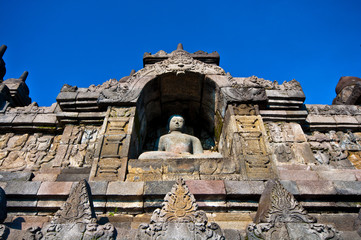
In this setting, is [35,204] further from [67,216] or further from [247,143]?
[247,143]

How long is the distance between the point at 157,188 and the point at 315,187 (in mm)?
2946

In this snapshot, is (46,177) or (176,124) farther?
(176,124)

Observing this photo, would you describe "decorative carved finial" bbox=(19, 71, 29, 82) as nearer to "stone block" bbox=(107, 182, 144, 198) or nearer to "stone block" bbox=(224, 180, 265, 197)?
"stone block" bbox=(107, 182, 144, 198)

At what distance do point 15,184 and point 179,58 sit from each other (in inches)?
228

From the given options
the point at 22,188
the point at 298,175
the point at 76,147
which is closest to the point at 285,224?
the point at 298,175

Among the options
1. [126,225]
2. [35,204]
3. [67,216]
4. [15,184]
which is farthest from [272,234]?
[15,184]

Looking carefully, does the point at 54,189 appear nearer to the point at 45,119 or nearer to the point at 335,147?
the point at 45,119

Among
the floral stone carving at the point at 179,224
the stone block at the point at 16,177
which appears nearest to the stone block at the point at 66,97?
the stone block at the point at 16,177

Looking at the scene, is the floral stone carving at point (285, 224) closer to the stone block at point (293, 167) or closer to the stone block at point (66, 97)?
the stone block at point (293, 167)

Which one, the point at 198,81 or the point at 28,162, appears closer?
the point at 28,162

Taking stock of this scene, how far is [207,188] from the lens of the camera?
494 cm

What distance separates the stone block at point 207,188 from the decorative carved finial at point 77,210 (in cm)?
183

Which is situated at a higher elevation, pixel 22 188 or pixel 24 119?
pixel 24 119

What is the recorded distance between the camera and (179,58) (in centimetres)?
872
